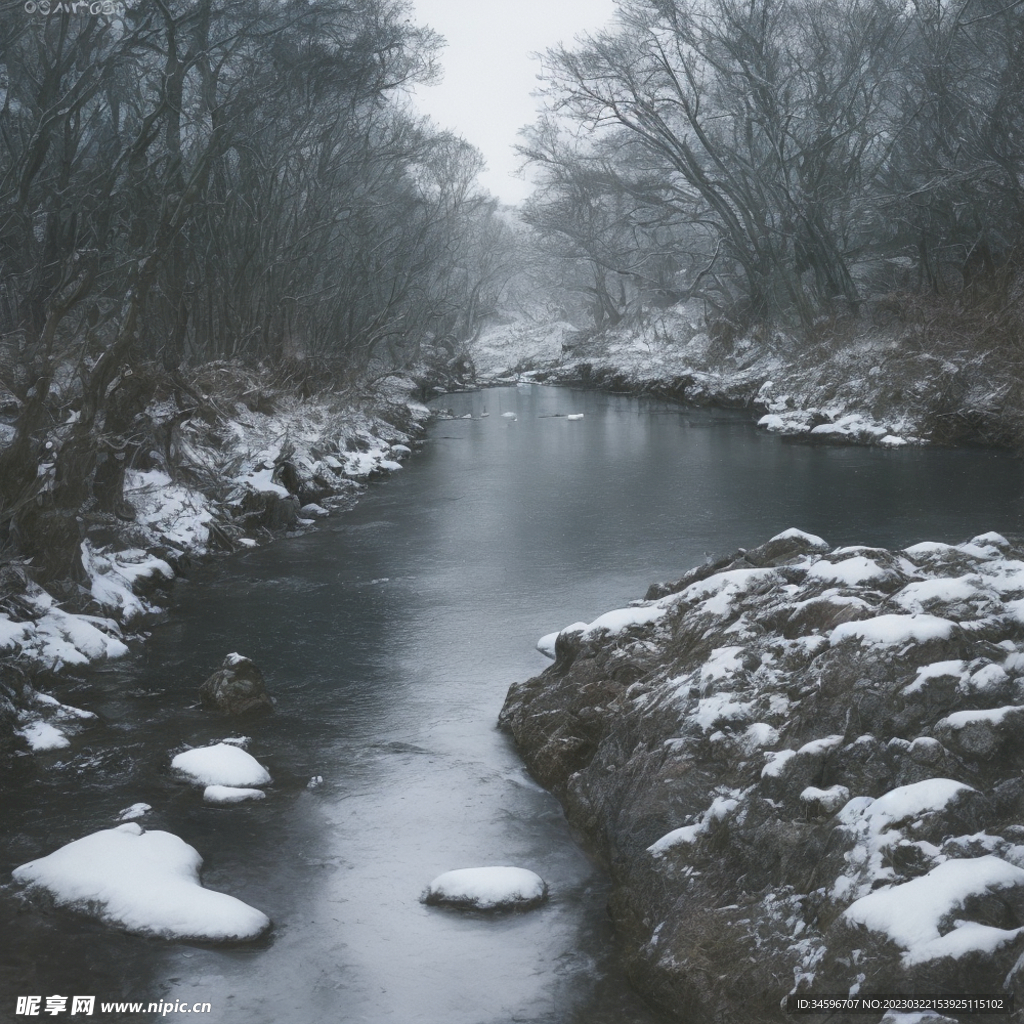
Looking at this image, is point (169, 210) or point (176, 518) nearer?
point (169, 210)

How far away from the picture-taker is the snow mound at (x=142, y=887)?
5.05m

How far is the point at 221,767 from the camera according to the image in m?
6.78

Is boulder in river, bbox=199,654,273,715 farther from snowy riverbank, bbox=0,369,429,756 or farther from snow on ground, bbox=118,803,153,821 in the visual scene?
snow on ground, bbox=118,803,153,821

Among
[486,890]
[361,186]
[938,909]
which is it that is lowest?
[486,890]

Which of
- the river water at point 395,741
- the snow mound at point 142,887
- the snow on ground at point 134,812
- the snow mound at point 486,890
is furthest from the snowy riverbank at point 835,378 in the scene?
the snow mound at point 142,887

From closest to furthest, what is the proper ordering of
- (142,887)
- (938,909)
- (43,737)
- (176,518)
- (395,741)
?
(938,909) < (142,887) < (43,737) < (395,741) < (176,518)

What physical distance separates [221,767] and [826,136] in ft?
76.9

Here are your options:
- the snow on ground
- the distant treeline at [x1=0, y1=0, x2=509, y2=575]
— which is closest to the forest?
the distant treeline at [x1=0, y1=0, x2=509, y2=575]

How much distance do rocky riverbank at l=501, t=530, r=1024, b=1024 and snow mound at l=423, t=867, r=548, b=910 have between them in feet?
1.41

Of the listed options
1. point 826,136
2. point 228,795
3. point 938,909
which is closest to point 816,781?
point 938,909

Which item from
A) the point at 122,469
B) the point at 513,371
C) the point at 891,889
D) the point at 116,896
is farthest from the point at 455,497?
the point at 513,371

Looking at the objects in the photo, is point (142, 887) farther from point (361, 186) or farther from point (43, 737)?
point (361, 186)

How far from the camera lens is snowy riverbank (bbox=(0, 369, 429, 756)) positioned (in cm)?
831

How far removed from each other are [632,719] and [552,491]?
437 inches
